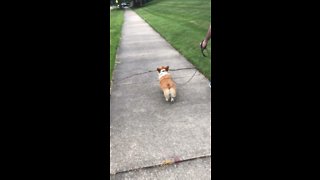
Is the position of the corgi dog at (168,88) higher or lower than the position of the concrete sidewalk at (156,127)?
higher

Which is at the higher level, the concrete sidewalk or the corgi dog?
the corgi dog

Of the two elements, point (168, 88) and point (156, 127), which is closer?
point (156, 127)

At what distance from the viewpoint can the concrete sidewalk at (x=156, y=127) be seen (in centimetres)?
320

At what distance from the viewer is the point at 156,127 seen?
4.12m

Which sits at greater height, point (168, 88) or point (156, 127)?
point (168, 88)

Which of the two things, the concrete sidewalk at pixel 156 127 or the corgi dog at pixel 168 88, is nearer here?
the concrete sidewalk at pixel 156 127

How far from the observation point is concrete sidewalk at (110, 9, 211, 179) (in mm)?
3201

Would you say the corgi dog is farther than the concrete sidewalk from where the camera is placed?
Yes
